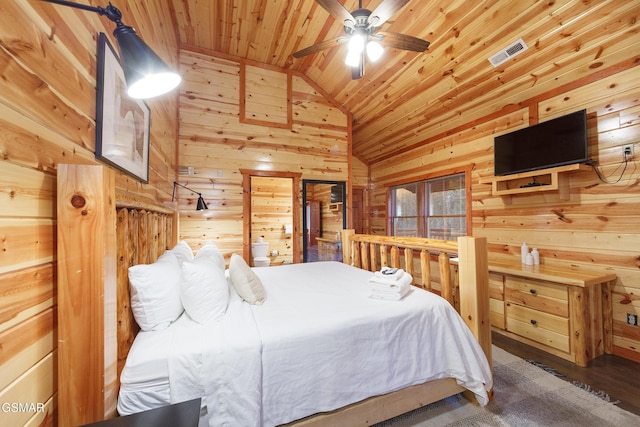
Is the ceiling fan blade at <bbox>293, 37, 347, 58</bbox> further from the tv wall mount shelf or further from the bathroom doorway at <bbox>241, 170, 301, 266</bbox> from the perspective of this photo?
the bathroom doorway at <bbox>241, 170, 301, 266</bbox>

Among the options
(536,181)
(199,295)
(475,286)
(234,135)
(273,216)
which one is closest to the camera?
(199,295)

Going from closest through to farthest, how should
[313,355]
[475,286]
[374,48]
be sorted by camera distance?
[313,355], [475,286], [374,48]

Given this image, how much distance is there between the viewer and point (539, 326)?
252cm

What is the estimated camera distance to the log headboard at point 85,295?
869 millimetres

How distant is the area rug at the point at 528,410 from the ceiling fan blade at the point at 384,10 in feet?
9.43

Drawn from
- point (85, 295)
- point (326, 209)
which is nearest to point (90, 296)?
point (85, 295)

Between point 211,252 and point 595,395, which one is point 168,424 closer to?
point 211,252

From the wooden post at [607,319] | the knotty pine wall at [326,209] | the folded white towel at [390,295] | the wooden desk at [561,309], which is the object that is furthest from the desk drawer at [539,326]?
the knotty pine wall at [326,209]

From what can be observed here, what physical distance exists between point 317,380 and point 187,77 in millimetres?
4614

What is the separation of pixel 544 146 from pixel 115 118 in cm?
387

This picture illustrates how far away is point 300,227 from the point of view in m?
4.66

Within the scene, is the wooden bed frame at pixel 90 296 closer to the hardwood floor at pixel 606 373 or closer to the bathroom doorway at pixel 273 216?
the hardwood floor at pixel 606 373

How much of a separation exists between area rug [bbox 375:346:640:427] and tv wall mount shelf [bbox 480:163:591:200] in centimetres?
187

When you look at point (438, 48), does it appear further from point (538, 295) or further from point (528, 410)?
point (528, 410)
